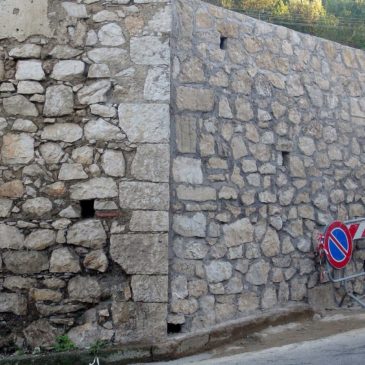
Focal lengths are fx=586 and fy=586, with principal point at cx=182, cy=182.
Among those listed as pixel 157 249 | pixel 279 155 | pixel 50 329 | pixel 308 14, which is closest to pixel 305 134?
pixel 279 155

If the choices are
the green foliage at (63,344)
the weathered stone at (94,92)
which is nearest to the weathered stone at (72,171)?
the weathered stone at (94,92)

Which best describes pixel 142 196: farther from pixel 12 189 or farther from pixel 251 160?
pixel 251 160

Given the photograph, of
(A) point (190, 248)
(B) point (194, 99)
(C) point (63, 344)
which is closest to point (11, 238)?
(C) point (63, 344)

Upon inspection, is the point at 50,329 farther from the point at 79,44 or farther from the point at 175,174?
the point at 79,44

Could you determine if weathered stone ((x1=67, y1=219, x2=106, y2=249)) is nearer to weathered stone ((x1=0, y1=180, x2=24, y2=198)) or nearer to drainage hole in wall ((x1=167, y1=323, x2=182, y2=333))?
weathered stone ((x1=0, y1=180, x2=24, y2=198))

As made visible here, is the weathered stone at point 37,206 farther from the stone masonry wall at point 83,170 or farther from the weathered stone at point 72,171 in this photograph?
the weathered stone at point 72,171

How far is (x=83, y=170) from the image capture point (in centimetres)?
493

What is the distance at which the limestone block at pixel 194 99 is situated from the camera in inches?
211

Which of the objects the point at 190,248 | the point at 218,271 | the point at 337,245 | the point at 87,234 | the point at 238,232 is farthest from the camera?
the point at 337,245

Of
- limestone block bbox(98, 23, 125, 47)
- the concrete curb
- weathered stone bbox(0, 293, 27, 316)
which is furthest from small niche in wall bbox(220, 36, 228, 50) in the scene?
weathered stone bbox(0, 293, 27, 316)

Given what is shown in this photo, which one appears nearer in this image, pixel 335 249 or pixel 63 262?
pixel 63 262

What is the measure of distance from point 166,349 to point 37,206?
62.7 inches

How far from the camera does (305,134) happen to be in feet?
21.2

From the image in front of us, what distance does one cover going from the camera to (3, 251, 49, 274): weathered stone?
486cm
